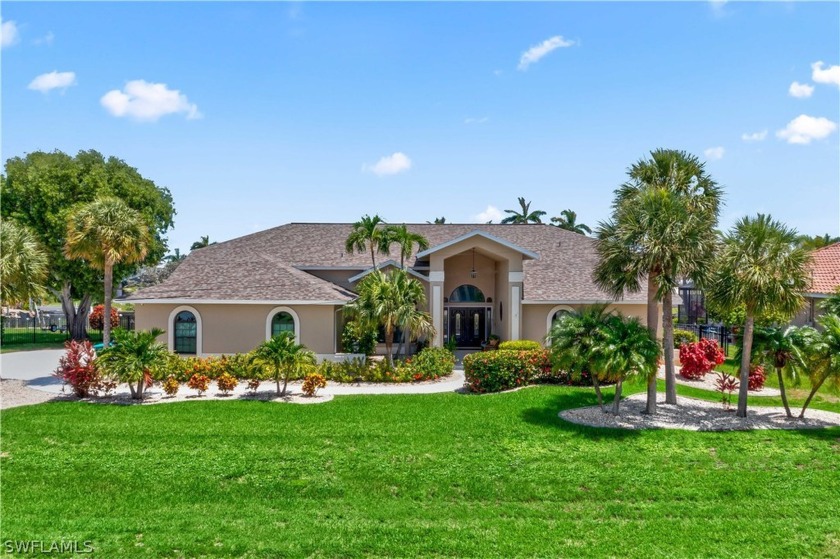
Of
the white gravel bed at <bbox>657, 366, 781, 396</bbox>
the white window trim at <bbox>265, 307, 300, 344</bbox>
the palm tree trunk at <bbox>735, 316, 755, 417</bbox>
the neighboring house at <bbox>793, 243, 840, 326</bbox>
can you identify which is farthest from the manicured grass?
the neighboring house at <bbox>793, 243, 840, 326</bbox>

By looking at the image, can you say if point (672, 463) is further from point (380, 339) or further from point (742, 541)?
point (380, 339)

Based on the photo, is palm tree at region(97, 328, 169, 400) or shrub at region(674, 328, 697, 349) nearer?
palm tree at region(97, 328, 169, 400)

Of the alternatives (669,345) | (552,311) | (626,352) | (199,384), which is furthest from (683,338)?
(199,384)

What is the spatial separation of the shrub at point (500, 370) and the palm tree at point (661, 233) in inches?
177

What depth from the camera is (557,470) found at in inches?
448

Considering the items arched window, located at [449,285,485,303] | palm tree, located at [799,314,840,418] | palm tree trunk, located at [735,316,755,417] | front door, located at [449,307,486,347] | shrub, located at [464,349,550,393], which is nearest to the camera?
palm tree, located at [799,314,840,418]

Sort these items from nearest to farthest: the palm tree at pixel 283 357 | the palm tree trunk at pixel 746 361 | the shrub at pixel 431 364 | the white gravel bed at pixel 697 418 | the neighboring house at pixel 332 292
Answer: the white gravel bed at pixel 697 418
the palm tree trunk at pixel 746 361
the palm tree at pixel 283 357
the shrub at pixel 431 364
the neighboring house at pixel 332 292

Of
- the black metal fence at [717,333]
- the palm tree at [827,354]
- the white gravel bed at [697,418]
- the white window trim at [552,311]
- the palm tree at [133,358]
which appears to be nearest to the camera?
the palm tree at [827,354]

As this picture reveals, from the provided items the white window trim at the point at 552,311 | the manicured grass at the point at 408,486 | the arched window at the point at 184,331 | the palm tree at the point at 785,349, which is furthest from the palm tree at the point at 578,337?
the arched window at the point at 184,331

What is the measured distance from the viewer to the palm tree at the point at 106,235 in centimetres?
2128

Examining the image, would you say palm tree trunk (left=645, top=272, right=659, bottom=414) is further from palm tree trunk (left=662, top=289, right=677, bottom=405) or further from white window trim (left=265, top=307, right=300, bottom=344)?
white window trim (left=265, top=307, right=300, bottom=344)

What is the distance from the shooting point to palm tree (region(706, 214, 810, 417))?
1391 centimetres

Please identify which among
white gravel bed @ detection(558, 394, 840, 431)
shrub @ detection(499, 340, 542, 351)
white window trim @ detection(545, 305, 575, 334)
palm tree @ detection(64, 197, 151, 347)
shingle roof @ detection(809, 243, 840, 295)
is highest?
palm tree @ detection(64, 197, 151, 347)

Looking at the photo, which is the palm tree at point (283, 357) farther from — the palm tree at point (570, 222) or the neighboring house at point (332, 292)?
the palm tree at point (570, 222)
